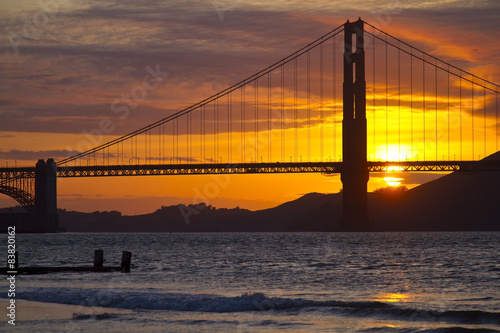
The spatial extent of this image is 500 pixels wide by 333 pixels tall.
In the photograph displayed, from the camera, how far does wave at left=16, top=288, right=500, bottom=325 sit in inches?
907

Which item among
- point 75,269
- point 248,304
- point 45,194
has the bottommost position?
point 248,304

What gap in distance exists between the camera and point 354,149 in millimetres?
109750

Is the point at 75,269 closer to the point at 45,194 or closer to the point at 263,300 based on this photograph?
the point at 263,300

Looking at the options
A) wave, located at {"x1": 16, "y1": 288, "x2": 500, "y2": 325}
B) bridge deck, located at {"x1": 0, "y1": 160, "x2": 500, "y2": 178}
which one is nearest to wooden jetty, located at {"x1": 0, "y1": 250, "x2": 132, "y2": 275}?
wave, located at {"x1": 16, "y1": 288, "x2": 500, "y2": 325}

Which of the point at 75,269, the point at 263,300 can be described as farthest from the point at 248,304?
the point at 75,269

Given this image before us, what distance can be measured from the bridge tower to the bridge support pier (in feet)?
138

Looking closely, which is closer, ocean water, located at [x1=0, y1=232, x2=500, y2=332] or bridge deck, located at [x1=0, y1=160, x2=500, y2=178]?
ocean water, located at [x1=0, y1=232, x2=500, y2=332]

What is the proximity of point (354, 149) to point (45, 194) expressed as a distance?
4615 cm

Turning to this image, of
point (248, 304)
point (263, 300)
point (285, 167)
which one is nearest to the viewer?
point (248, 304)

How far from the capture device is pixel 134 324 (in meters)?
21.5

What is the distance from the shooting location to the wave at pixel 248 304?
23.0m

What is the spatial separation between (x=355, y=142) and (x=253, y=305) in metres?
86.8

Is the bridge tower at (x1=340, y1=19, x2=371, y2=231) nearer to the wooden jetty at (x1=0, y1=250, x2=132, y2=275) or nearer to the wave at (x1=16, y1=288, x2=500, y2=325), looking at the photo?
the wooden jetty at (x1=0, y1=250, x2=132, y2=275)

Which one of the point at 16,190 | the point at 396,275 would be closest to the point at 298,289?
the point at 396,275
